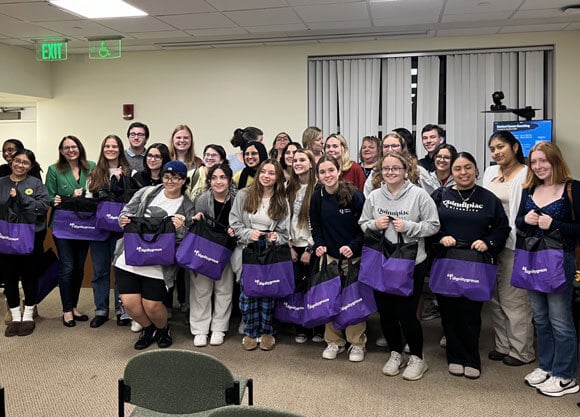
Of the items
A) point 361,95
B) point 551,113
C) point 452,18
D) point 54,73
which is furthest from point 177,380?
point 54,73

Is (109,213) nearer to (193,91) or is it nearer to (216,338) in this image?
(216,338)

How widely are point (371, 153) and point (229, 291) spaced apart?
63.6 inches

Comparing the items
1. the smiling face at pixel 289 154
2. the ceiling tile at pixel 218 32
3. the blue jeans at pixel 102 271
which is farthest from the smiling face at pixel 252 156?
the ceiling tile at pixel 218 32

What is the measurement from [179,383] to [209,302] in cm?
213

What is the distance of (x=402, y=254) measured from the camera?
316 centimetres

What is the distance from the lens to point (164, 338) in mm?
3875

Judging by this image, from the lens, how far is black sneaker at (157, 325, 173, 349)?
152 inches

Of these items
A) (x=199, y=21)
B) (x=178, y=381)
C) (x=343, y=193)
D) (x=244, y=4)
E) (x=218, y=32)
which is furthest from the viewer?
(x=218, y=32)

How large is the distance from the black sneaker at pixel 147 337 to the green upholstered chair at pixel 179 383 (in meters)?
2.01

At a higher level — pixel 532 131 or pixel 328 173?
pixel 532 131

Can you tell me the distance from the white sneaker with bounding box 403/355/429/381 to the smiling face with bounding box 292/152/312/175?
1.45 m

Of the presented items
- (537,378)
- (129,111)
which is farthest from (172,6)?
(537,378)

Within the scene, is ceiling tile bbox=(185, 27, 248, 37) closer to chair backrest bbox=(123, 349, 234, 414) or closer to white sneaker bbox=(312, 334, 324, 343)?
white sneaker bbox=(312, 334, 324, 343)

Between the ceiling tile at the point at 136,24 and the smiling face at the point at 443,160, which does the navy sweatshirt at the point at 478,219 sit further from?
the ceiling tile at the point at 136,24
